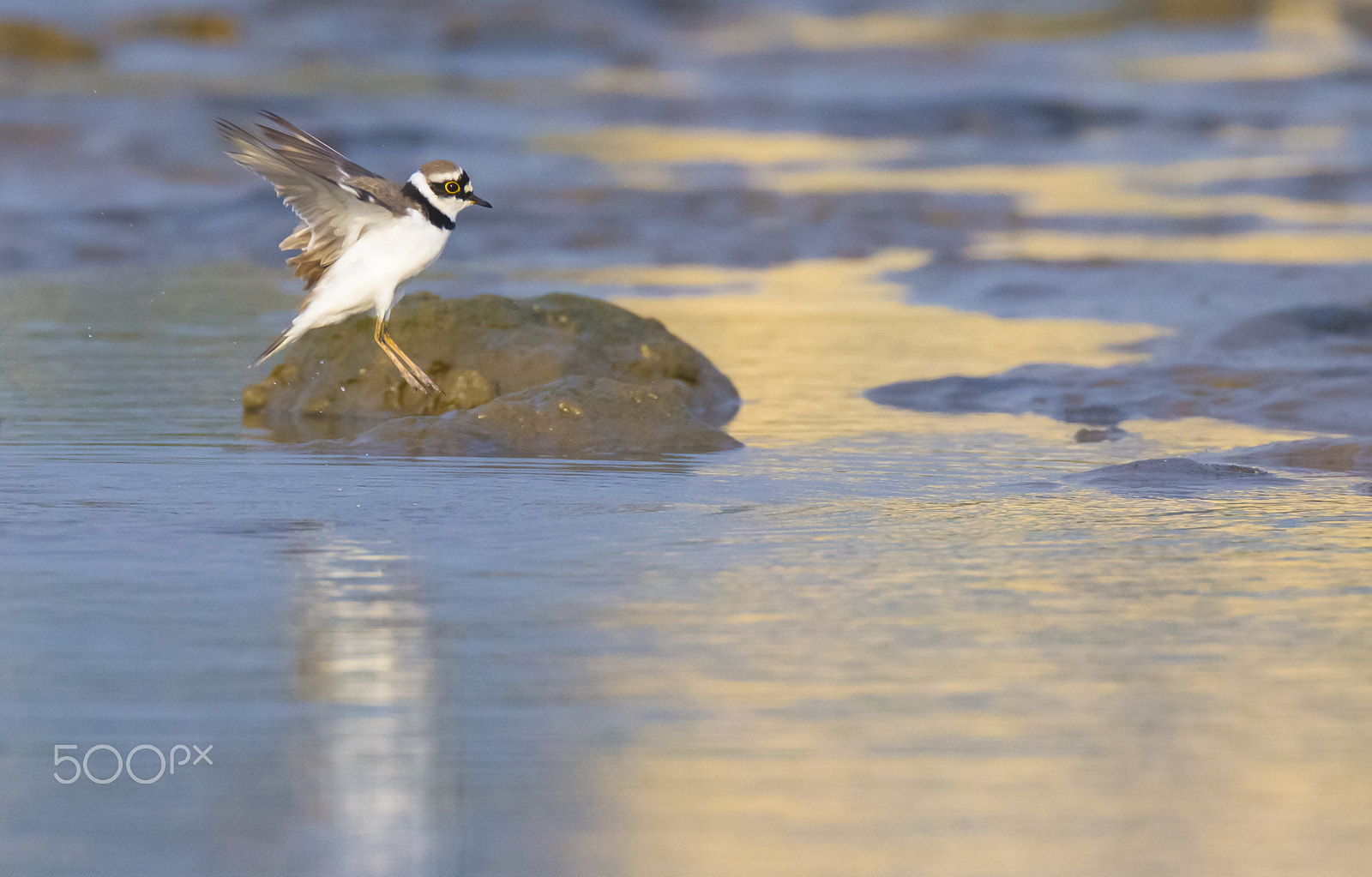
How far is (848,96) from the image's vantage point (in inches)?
1016

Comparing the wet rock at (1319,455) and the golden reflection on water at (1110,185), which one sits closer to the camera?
the wet rock at (1319,455)

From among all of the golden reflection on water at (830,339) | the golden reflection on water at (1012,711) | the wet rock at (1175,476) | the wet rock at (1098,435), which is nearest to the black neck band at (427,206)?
the golden reflection on water at (830,339)

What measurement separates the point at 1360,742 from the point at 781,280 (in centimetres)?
1046

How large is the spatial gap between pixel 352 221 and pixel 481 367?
5.00 ft

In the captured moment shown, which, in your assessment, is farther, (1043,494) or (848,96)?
(848,96)

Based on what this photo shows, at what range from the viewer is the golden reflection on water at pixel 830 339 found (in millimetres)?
8172

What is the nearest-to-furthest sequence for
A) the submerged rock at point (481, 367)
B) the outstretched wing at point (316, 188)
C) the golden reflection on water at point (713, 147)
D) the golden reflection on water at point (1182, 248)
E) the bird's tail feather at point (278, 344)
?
the outstretched wing at point (316, 188), the bird's tail feather at point (278, 344), the submerged rock at point (481, 367), the golden reflection on water at point (1182, 248), the golden reflection on water at point (713, 147)

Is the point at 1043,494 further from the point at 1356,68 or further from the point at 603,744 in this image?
the point at 1356,68

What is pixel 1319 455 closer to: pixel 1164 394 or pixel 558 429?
pixel 1164 394

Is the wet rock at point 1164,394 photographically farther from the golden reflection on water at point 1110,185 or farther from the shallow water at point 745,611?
the golden reflection on water at point 1110,185

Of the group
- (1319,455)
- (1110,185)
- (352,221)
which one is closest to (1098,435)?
(1319,455)

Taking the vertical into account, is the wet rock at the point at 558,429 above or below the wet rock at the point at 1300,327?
below

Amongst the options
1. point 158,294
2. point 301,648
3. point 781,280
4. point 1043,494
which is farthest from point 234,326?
point 301,648

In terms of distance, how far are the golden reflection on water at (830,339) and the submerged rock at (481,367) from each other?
1.21ft
